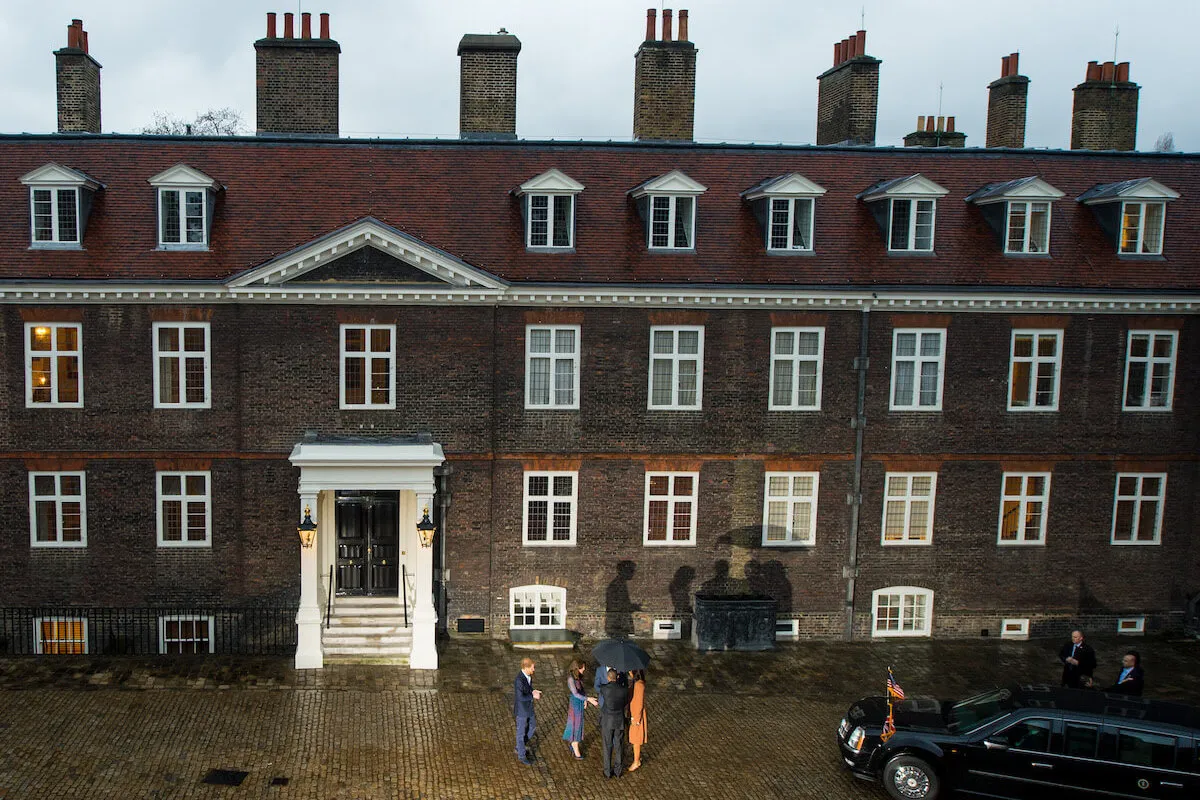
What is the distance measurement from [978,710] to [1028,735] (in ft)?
3.07

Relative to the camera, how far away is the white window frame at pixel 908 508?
2144 centimetres

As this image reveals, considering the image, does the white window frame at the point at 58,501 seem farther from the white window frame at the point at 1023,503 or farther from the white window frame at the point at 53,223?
the white window frame at the point at 1023,503

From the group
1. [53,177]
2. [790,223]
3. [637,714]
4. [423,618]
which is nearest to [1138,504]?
[790,223]

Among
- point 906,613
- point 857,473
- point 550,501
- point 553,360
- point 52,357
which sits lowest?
point 906,613

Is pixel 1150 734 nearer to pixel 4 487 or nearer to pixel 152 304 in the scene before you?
pixel 152 304

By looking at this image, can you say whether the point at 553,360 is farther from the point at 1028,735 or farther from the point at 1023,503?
the point at 1028,735

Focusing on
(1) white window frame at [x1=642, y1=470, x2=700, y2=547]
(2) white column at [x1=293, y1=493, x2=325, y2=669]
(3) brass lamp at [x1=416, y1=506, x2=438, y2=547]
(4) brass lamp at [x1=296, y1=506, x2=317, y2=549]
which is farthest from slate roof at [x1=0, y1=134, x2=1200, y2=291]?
(2) white column at [x1=293, y1=493, x2=325, y2=669]

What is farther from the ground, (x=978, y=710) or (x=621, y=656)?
(x=621, y=656)

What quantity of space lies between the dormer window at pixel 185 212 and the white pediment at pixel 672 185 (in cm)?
934

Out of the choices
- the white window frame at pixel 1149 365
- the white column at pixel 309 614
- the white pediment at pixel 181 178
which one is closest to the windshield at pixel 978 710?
the white window frame at pixel 1149 365

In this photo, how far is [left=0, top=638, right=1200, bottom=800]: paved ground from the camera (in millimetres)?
14547

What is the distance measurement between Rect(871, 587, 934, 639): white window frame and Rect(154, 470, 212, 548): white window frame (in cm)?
1458

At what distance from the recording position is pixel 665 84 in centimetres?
2431

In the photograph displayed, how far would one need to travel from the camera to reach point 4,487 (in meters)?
19.7
